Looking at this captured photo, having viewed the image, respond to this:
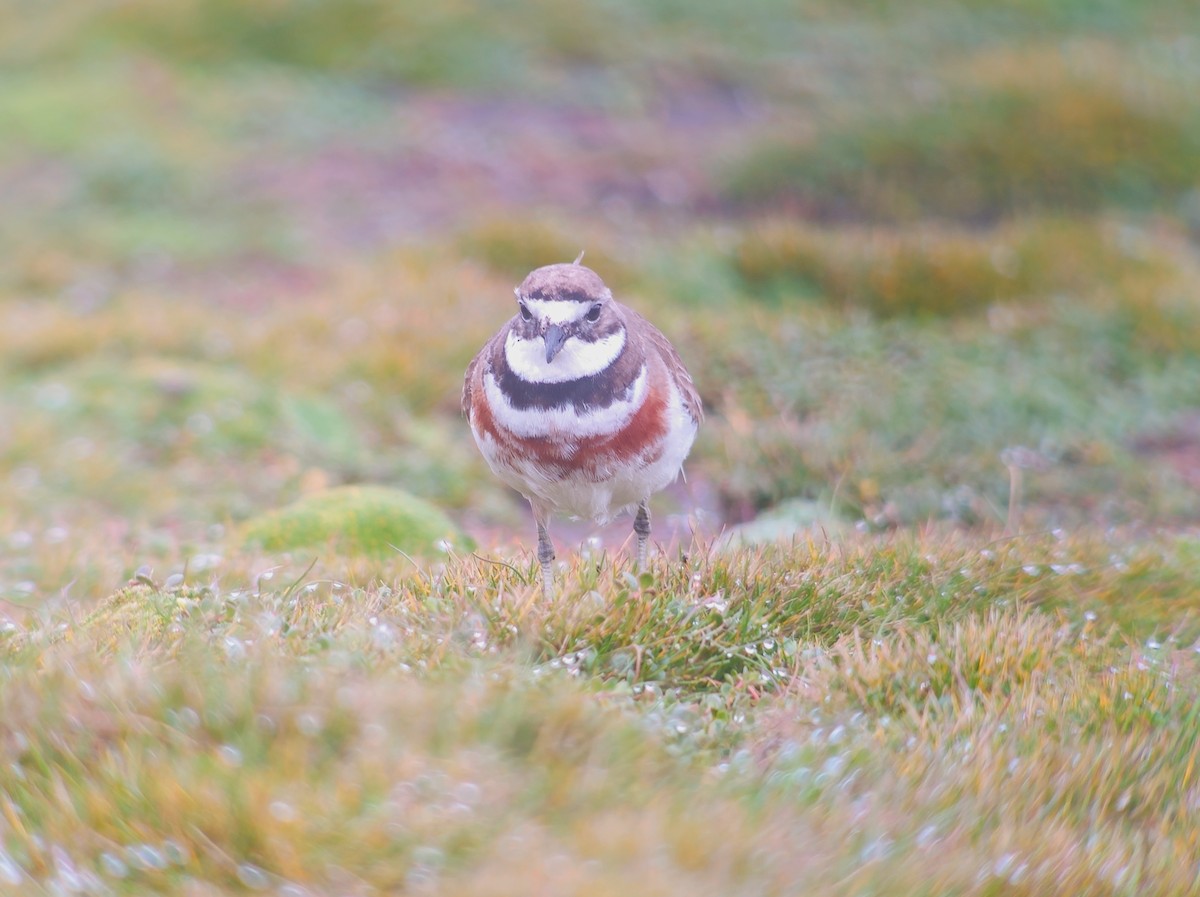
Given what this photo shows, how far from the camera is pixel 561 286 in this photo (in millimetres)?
4375

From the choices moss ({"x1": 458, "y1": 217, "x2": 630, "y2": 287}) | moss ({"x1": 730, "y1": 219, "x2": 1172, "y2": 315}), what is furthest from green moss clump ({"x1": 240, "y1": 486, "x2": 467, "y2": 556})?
moss ({"x1": 730, "y1": 219, "x2": 1172, "y2": 315})

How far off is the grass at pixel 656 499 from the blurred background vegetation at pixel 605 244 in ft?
0.15

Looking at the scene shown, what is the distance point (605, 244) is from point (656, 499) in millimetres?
3237

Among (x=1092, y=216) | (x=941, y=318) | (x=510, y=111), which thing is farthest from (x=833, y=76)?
(x=941, y=318)

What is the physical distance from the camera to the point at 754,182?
11.7 metres

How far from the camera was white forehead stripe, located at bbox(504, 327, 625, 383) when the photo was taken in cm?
445

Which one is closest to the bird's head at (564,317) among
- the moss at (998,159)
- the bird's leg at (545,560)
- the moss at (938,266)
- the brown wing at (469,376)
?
the brown wing at (469,376)

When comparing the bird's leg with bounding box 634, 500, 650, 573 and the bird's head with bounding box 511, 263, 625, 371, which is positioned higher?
the bird's head with bounding box 511, 263, 625, 371

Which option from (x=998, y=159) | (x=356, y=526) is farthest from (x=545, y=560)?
(x=998, y=159)

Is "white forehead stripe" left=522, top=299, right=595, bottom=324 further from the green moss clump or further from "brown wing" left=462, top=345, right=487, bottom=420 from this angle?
the green moss clump

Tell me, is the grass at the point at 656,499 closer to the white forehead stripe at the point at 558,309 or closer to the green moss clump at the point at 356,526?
the green moss clump at the point at 356,526

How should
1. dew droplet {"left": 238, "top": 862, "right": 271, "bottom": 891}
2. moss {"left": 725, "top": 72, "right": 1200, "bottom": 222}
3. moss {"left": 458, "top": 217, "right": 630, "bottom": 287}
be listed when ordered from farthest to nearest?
moss {"left": 725, "top": 72, "right": 1200, "bottom": 222}, moss {"left": 458, "top": 217, "right": 630, "bottom": 287}, dew droplet {"left": 238, "top": 862, "right": 271, "bottom": 891}

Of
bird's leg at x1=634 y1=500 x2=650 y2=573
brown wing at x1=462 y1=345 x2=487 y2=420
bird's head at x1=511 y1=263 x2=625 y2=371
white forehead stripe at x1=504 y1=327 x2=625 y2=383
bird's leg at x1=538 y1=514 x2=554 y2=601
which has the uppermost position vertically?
bird's head at x1=511 y1=263 x2=625 y2=371

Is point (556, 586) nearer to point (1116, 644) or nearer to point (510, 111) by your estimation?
point (1116, 644)
